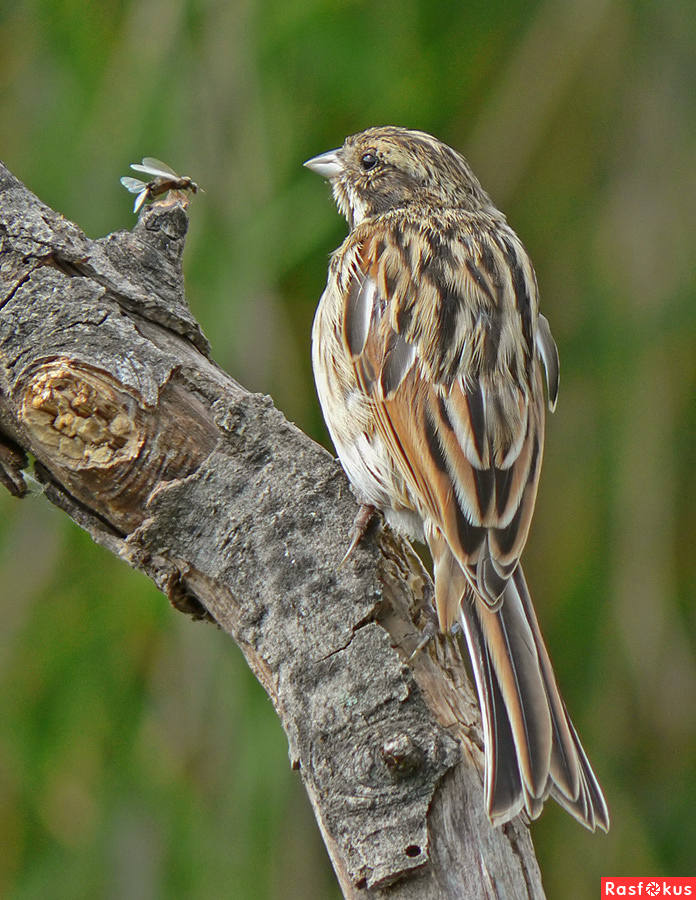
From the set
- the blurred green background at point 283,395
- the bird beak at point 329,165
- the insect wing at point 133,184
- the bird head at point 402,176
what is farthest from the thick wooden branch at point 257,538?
the blurred green background at point 283,395

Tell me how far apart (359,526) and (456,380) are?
575mm

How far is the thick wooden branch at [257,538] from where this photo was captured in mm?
2023

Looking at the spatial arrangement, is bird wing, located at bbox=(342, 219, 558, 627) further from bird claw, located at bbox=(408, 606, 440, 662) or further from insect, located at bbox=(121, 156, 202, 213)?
insect, located at bbox=(121, 156, 202, 213)

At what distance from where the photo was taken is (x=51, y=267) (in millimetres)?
2494

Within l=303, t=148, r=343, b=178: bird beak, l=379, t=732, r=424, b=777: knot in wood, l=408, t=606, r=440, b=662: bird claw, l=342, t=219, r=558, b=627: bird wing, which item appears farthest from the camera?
l=303, t=148, r=343, b=178: bird beak

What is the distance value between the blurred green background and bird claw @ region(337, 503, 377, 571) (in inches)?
67.6

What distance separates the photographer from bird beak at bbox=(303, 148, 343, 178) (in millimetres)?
3689

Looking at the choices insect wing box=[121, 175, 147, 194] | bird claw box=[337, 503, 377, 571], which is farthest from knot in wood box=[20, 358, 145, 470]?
insect wing box=[121, 175, 147, 194]

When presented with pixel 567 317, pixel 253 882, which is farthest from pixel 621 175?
pixel 253 882

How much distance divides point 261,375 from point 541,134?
166 cm

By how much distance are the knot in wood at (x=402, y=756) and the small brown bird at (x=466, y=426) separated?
0.44ft

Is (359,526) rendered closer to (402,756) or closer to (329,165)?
(402,756)

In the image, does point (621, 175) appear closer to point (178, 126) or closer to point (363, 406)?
point (178, 126)

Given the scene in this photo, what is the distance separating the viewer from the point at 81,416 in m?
2.33
